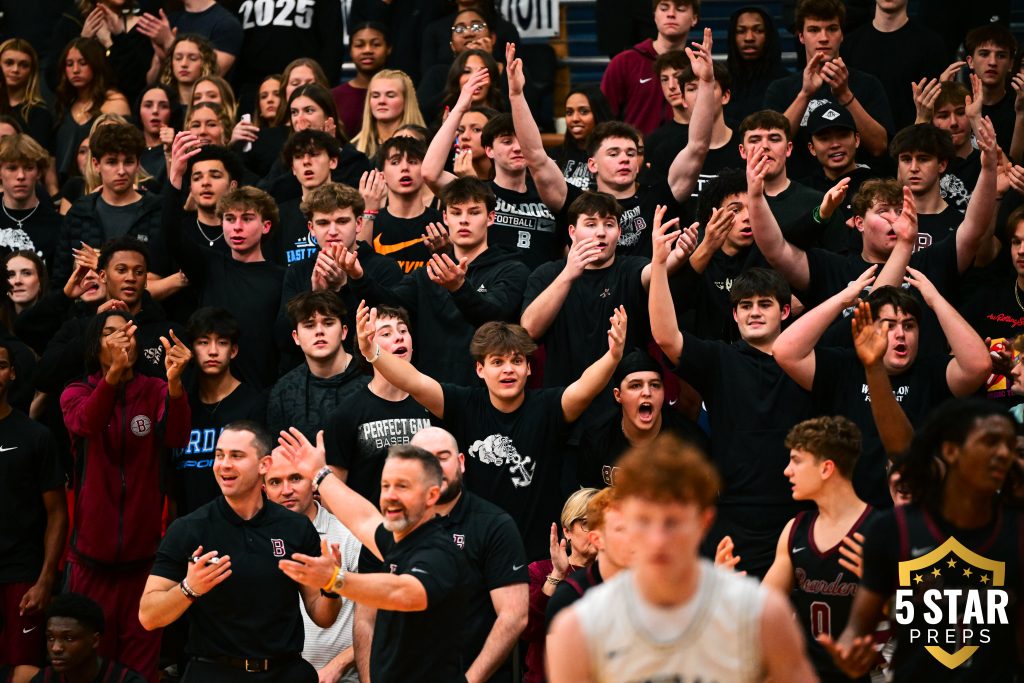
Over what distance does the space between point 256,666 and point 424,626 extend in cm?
132

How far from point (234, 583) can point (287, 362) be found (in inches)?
109

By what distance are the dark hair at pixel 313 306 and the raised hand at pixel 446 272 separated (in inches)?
27.1

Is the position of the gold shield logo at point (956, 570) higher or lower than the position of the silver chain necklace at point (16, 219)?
lower

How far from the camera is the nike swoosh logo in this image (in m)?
10.3

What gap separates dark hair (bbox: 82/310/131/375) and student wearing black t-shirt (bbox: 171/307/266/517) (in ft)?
1.67

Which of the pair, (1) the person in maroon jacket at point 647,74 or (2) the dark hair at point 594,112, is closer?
(2) the dark hair at point 594,112

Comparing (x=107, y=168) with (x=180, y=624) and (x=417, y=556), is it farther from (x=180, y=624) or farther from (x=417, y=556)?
(x=417, y=556)

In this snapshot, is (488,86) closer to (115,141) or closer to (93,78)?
(115,141)

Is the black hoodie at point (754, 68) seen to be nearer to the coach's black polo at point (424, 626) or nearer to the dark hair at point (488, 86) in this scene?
the dark hair at point (488, 86)

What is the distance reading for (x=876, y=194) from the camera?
9.16 m

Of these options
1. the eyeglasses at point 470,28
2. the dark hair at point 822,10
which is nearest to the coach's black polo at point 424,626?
the dark hair at point 822,10

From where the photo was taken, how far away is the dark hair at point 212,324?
9484 millimetres

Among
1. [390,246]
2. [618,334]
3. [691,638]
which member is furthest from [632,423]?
[691,638]

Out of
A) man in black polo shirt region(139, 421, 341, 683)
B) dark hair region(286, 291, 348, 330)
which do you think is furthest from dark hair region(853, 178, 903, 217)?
man in black polo shirt region(139, 421, 341, 683)
